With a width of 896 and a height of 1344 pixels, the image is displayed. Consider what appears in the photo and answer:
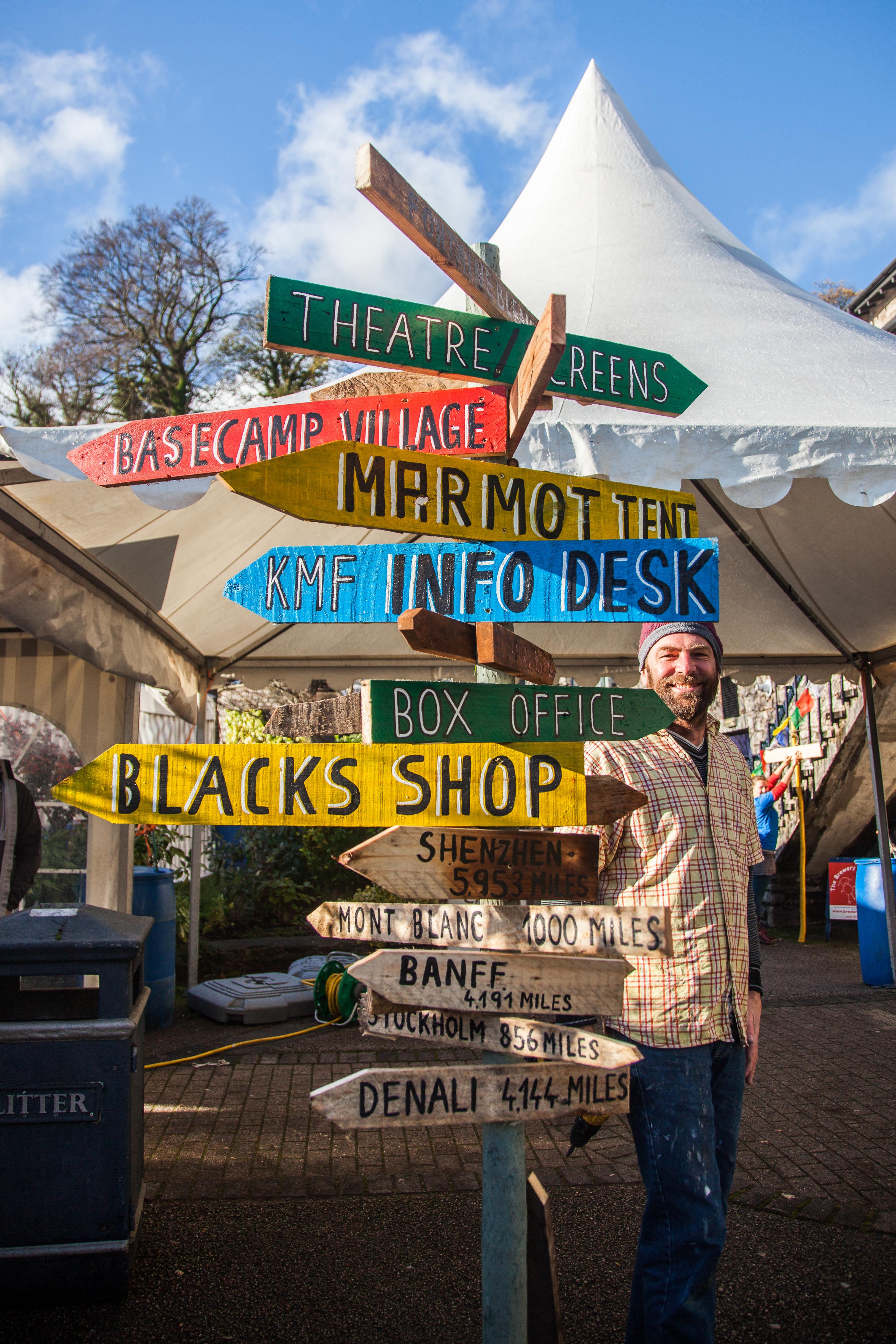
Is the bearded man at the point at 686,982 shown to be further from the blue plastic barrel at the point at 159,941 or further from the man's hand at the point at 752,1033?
the blue plastic barrel at the point at 159,941

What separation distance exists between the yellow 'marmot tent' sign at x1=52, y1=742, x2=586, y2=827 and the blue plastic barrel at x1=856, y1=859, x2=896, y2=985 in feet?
20.5

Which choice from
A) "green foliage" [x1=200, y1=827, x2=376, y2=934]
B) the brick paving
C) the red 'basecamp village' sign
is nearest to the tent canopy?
the red 'basecamp village' sign

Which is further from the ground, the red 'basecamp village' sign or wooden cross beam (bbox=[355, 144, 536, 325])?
wooden cross beam (bbox=[355, 144, 536, 325])

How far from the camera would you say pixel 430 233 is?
2094mm

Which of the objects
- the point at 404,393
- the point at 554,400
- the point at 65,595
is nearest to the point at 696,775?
the point at 404,393

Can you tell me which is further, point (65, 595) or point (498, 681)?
point (65, 595)

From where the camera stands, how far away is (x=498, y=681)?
208cm

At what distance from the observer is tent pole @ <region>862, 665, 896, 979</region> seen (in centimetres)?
687

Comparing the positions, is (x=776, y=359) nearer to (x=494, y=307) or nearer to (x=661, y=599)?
(x=494, y=307)

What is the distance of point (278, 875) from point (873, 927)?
5548 mm

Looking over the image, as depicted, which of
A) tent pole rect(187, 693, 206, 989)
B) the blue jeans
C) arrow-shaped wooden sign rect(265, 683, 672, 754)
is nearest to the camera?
arrow-shaped wooden sign rect(265, 683, 672, 754)

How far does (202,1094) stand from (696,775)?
11.4ft

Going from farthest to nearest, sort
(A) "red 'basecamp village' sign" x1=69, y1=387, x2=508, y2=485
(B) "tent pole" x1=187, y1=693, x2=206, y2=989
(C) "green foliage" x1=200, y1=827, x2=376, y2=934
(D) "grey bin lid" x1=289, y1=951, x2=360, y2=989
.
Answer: (C) "green foliage" x1=200, y1=827, x2=376, y2=934
(D) "grey bin lid" x1=289, y1=951, x2=360, y2=989
(B) "tent pole" x1=187, y1=693, x2=206, y2=989
(A) "red 'basecamp village' sign" x1=69, y1=387, x2=508, y2=485

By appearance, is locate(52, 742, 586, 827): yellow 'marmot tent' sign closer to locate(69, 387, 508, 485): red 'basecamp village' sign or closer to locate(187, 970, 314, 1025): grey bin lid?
locate(69, 387, 508, 485): red 'basecamp village' sign
